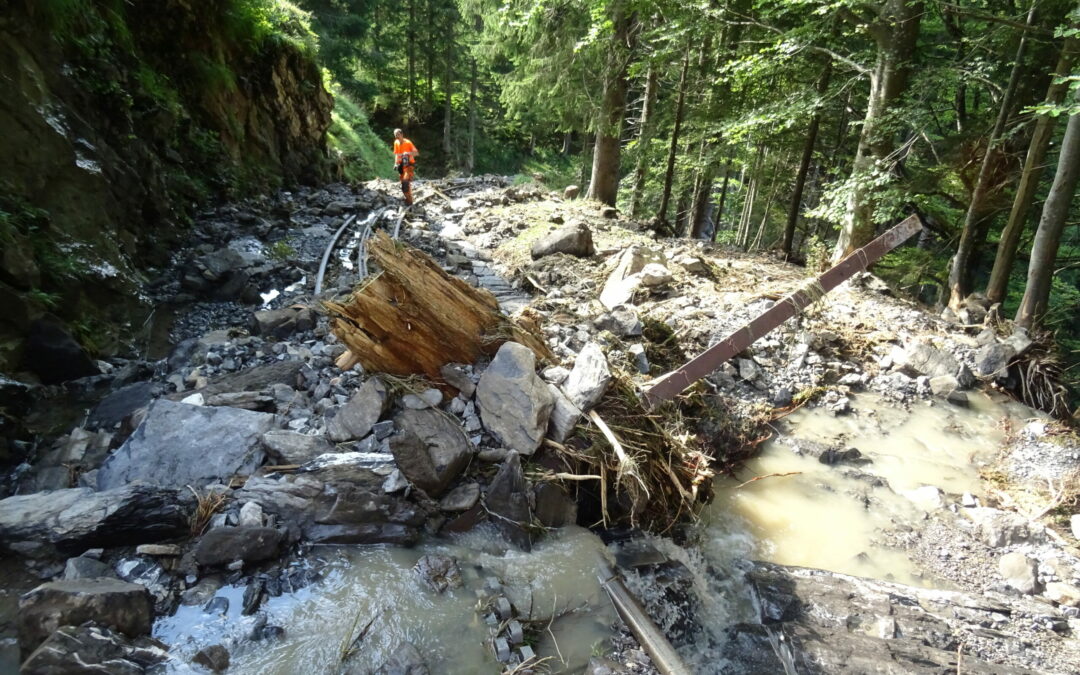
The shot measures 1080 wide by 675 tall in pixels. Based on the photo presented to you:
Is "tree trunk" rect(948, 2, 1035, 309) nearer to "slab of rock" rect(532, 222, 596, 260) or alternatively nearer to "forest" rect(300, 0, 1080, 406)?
"forest" rect(300, 0, 1080, 406)

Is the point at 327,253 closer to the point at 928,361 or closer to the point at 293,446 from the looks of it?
the point at 293,446

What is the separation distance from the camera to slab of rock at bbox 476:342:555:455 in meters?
4.46

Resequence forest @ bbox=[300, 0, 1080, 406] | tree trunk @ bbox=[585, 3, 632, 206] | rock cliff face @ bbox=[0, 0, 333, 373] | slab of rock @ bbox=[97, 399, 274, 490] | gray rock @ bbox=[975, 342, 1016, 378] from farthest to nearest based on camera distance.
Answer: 1. tree trunk @ bbox=[585, 3, 632, 206]
2. forest @ bbox=[300, 0, 1080, 406]
3. gray rock @ bbox=[975, 342, 1016, 378]
4. rock cliff face @ bbox=[0, 0, 333, 373]
5. slab of rock @ bbox=[97, 399, 274, 490]

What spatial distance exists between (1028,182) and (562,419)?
9148 millimetres

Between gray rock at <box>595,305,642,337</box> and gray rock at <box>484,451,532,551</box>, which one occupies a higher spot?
gray rock at <box>595,305,642,337</box>

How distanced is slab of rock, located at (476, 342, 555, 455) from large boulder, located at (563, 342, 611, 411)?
10.4 inches

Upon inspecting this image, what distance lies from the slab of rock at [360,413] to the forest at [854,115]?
22.5 ft

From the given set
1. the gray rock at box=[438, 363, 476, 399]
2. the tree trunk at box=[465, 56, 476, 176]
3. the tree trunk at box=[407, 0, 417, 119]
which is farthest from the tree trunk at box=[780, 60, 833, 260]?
the tree trunk at box=[407, 0, 417, 119]

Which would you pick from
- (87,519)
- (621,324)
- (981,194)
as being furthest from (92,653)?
(981,194)

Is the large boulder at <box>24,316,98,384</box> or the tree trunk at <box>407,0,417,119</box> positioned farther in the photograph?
the tree trunk at <box>407,0,417,119</box>

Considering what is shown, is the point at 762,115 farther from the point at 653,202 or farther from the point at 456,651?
the point at 653,202

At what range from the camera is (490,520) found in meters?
4.23

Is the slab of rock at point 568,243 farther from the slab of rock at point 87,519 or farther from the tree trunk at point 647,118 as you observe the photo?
the slab of rock at point 87,519

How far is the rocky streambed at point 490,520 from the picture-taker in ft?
10.8
